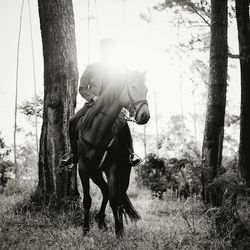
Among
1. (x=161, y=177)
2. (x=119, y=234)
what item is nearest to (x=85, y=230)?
(x=119, y=234)

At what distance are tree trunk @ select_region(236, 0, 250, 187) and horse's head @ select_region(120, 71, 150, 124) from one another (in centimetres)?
623

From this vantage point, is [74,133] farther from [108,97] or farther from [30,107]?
[30,107]

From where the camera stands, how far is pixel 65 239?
455 cm

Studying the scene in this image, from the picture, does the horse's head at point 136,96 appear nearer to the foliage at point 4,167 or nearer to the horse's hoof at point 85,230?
the horse's hoof at point 85,230

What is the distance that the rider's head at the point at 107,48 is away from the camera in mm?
5539

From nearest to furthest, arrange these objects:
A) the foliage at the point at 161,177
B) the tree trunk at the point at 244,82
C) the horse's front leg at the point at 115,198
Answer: the horse's front leg at the point at 115,198
the foliage at the point at 161,177
the tree trunk at the point at 244,82

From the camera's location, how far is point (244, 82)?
1004 centimetres

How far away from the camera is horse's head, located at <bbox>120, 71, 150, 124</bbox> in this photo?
4113 mm

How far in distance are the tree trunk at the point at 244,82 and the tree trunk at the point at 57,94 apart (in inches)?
213

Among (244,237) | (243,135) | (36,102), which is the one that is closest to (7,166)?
(36,102)

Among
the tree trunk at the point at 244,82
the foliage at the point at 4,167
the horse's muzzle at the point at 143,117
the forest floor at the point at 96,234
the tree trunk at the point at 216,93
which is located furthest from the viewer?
the foliage at the point at 4,167

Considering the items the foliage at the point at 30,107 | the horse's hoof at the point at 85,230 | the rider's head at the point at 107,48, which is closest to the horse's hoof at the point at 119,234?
the horse's hoof at the point at 85,230

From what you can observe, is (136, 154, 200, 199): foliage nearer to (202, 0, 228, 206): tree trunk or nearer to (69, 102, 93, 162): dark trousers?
(202, 0, 228, 206): tree trunk

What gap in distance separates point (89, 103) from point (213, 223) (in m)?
2.82
